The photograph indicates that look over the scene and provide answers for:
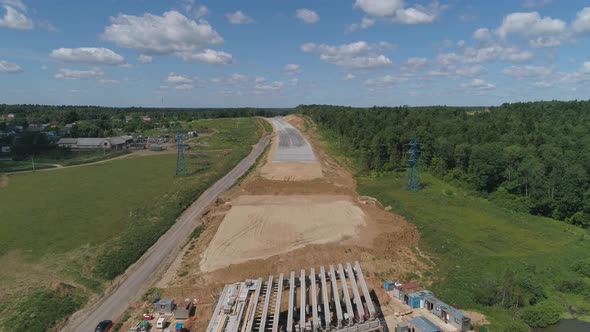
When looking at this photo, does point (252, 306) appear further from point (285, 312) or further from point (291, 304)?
point (285, 312)

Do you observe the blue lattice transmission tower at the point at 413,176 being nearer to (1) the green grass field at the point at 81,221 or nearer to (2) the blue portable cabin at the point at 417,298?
(1) the green grass field at the point at 81,221

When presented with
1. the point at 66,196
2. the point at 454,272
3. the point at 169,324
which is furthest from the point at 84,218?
the point at 454,272

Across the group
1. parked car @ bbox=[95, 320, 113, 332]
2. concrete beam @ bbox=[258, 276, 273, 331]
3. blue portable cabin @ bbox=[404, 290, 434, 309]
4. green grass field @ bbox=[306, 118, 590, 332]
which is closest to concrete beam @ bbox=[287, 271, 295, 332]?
concrete beam @ bbox=[258, 276, 273, 331]

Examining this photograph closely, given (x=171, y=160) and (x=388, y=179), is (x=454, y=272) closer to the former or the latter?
(x=388, y=179)

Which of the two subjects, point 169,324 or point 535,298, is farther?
point 535,298

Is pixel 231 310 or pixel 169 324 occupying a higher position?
pixel 231 310

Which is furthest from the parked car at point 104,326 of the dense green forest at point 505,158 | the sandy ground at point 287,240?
the dense green forest at point 505,158

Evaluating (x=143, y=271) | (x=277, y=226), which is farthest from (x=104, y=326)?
(x=277, y=226)
